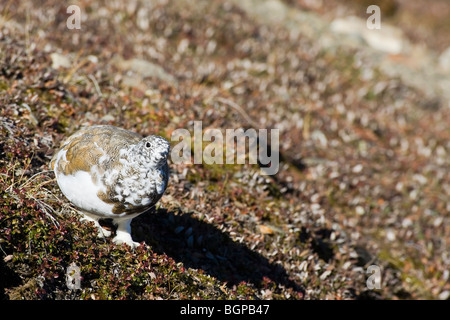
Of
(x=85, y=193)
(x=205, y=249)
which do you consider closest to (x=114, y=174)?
(x=85, y=193)

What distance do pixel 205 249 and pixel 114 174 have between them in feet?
8.24

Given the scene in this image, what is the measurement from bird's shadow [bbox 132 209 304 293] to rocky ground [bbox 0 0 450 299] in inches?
0.9

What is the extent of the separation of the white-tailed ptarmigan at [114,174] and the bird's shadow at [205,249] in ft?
3.98

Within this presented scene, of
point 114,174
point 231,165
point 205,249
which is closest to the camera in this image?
point 114,174

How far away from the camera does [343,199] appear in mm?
10547

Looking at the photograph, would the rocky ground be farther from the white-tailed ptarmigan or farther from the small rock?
the small rock

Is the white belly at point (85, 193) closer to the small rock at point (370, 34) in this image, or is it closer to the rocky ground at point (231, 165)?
the rocky ground at point (231, 165)

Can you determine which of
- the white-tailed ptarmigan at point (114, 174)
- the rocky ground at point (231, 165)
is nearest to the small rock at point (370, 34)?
the rocky ground at point (231, 165)

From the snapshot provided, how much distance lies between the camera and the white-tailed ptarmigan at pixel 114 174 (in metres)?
4.91

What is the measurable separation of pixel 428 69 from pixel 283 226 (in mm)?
13479

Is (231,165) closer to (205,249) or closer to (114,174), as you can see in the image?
(205,249)

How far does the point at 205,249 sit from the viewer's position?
7039 millimetres
